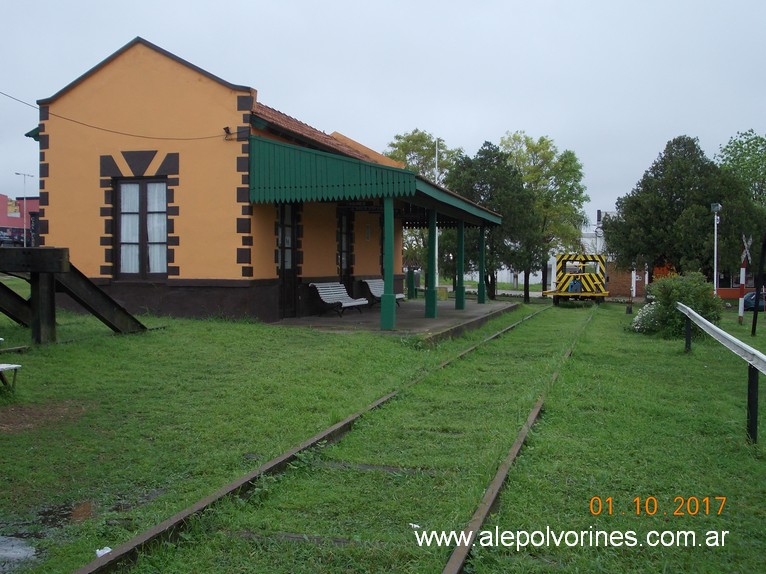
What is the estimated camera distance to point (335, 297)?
16.5 m

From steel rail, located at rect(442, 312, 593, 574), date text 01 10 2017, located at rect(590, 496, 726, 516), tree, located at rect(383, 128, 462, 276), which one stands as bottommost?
date text 01 10 2017, located at rect(590, 496, 726, 516)

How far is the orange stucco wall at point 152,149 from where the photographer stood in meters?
13.6

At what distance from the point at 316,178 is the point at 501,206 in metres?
16.7

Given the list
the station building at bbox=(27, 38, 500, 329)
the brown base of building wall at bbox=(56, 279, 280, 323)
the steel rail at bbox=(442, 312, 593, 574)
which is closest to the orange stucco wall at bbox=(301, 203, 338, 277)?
the station building at bbox=(27, 38, 500, 329)

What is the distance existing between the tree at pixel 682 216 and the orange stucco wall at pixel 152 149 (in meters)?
22.5

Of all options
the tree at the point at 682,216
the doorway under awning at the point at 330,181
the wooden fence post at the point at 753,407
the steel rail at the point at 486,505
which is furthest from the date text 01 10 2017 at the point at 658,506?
the tree at the point at 682,216

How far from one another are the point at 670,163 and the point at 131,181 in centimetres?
2520

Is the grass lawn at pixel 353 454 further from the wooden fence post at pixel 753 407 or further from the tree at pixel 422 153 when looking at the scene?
the tree at pixel 422 153

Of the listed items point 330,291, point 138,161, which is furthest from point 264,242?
point 138,161

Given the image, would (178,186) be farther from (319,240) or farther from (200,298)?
(319,240)

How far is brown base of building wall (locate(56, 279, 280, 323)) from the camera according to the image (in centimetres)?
1356

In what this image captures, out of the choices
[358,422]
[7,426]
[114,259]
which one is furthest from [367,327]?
[7,426]

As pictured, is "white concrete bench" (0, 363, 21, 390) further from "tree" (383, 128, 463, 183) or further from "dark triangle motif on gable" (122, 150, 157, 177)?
"tree" (383, 128, 463, 183)

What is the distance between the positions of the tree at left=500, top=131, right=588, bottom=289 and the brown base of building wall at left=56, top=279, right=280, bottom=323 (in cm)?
2751
